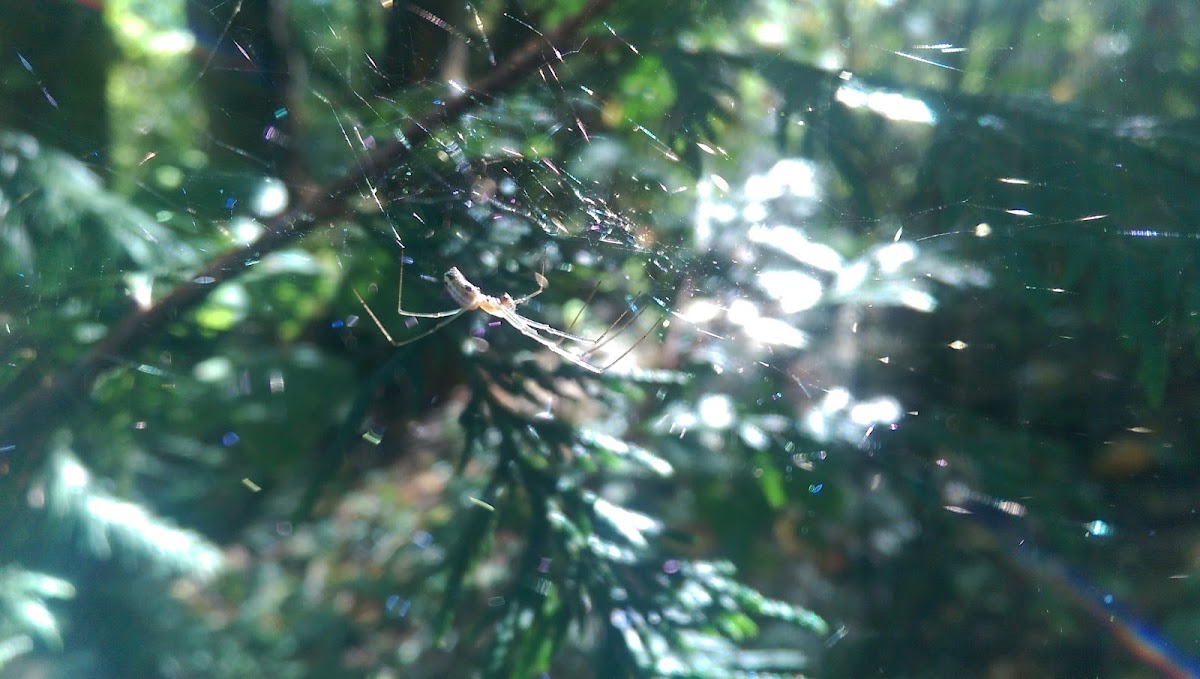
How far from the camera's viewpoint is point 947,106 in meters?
0.80

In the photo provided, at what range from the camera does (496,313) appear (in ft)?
2.78

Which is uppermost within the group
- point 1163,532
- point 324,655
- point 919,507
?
point 1163,532

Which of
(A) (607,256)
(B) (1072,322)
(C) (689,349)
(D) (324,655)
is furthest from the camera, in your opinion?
(D) (324,655)

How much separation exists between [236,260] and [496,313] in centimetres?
28

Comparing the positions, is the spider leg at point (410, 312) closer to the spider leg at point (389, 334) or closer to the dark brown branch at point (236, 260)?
the spider leg at point (389, 334)

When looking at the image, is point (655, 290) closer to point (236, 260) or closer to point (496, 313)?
point (496, 313)

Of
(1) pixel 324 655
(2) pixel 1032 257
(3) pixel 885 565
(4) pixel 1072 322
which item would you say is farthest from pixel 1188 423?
(1) pixel 324 655

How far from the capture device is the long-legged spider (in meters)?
0.79

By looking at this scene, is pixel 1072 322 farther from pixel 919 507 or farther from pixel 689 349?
pixel 689 349

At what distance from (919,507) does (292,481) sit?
1005 mm

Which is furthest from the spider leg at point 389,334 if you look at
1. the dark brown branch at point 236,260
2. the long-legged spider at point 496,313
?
the dark brown branch at point 236,260

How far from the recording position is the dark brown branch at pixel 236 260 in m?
0.67

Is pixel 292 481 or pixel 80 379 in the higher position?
pixel 80 379

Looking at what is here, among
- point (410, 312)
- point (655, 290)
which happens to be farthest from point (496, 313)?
point (655, 290)
